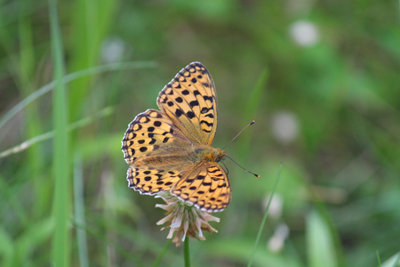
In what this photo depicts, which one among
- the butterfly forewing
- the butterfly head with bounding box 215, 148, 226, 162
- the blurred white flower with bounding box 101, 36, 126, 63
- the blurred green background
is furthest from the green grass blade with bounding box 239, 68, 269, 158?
the blurred white flower with bounding box 101, 36, 126, 63

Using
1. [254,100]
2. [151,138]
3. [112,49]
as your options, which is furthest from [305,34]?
[151,138]

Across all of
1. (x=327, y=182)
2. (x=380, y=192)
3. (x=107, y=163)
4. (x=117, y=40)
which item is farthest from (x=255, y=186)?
(x=117, y=40)

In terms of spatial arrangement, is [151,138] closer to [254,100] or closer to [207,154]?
[207,154]

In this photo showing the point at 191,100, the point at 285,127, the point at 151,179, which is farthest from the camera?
the point at 285,127

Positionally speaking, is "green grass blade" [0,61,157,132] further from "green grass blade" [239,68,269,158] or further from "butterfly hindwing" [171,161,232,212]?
"butterfly hindwing" [171,161,232,212]

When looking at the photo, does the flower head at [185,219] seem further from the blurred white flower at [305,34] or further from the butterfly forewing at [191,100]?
the blurred white flower at [305,34]

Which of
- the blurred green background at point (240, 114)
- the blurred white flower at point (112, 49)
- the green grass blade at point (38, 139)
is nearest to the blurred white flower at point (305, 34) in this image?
the blurred green background at point (240, 114)

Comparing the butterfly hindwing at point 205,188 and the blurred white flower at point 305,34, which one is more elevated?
the blurred white flower at point 305,34

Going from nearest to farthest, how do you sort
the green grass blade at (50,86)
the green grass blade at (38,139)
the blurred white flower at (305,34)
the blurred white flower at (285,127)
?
1. the green grass blade at (38,139)
2. the green grass blade at (50,86)
3. the blurred white flower at (305,34)
4. the blurred white flower at (285,127)
